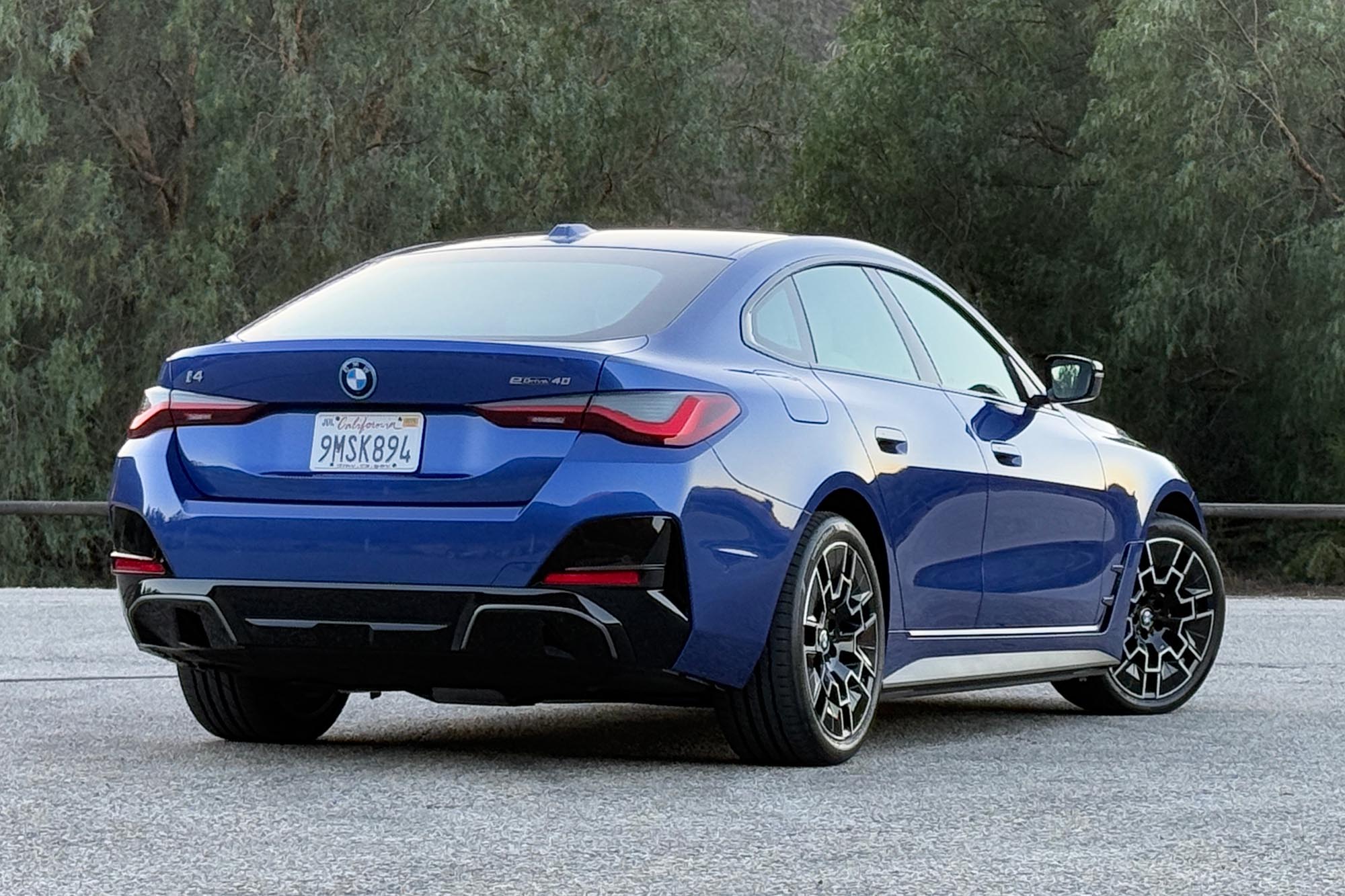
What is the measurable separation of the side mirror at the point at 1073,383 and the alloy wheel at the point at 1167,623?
0.79 m

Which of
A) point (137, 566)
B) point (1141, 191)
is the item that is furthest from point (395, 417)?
point (1141, 191)

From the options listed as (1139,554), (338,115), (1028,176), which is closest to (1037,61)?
(1028,176)

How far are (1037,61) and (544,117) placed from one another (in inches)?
363

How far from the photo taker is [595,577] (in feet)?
19.2

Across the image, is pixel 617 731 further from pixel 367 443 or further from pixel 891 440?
pixel 367 443

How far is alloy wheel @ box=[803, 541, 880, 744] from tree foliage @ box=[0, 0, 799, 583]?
23.6 meters

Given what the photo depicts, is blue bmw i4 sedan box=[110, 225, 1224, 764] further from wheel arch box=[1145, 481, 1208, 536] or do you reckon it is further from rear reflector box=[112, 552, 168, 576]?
wheel arch box=[1145, 481, 1208, 536]

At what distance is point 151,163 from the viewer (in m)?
32.5

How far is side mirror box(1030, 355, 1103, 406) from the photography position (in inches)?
317

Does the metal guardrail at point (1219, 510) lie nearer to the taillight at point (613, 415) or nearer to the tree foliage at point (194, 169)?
the tree foliage at point (194, 169)

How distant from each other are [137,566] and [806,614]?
185 centimetres

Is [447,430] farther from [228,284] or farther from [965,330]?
[228,284]

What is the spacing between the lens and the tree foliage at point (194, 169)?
29.8 m

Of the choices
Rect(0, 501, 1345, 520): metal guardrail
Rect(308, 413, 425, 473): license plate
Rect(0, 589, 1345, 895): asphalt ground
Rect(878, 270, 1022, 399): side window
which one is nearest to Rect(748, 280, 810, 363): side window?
Rect(878, 270, 1022, 399): side window
